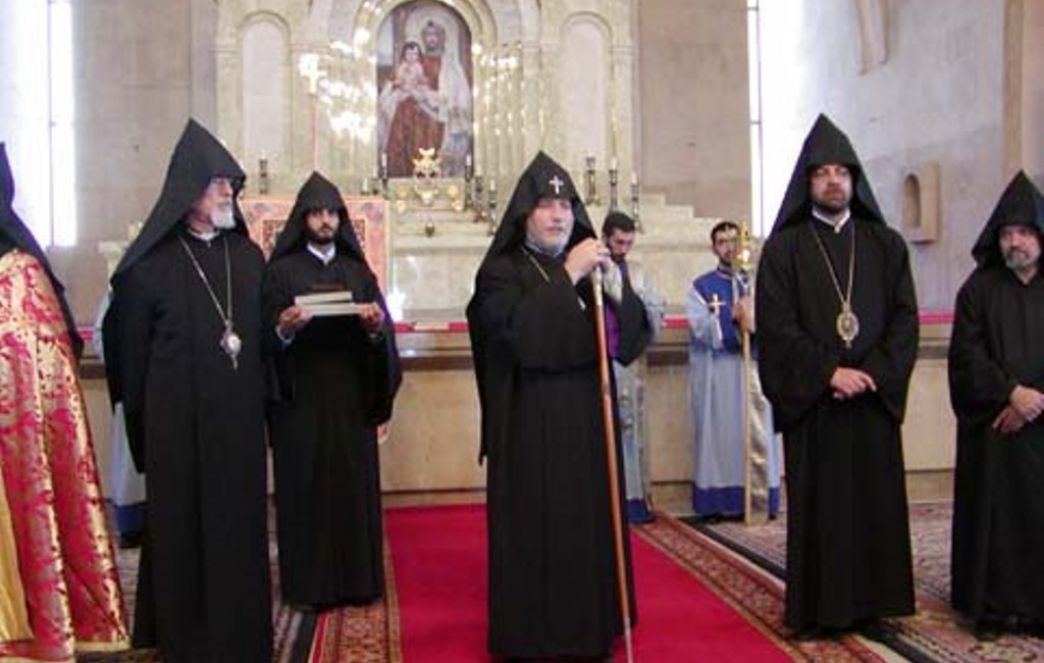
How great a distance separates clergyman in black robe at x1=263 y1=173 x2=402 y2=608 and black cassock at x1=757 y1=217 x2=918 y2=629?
84.9 inches

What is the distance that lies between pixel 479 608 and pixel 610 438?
1718 mm

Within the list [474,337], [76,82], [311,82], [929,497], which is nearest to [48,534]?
[474,337]

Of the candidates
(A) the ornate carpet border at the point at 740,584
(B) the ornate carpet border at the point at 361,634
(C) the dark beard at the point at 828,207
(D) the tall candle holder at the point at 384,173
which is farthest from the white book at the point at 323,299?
(D) the tall candle holder at the point at 384,173

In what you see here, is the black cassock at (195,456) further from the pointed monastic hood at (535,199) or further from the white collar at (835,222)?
the white collar at (835,222)

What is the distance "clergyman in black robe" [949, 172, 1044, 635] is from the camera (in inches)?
223

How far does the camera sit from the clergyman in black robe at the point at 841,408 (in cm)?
555

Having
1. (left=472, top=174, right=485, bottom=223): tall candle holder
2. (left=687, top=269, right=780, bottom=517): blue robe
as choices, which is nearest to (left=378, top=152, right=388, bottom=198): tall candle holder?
(left=472, top=174, right=485, bottom=223): tall candle holder

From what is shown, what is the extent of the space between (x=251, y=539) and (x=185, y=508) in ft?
0.98

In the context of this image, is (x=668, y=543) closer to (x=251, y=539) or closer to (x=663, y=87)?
(x=251, y=539)

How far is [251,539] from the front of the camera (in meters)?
5.23

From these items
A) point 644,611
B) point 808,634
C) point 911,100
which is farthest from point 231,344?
point 911,100

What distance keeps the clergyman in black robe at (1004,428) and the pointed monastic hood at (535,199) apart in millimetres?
1887

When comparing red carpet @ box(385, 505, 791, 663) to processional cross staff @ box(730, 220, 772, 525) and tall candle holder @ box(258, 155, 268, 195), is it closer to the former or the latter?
processional cross staff @ box(730, 220, 772, 525)

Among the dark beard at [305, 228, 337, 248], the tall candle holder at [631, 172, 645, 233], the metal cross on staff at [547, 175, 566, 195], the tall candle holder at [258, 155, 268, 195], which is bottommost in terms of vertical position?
the dark beard at [305, 228, 337, 248]
